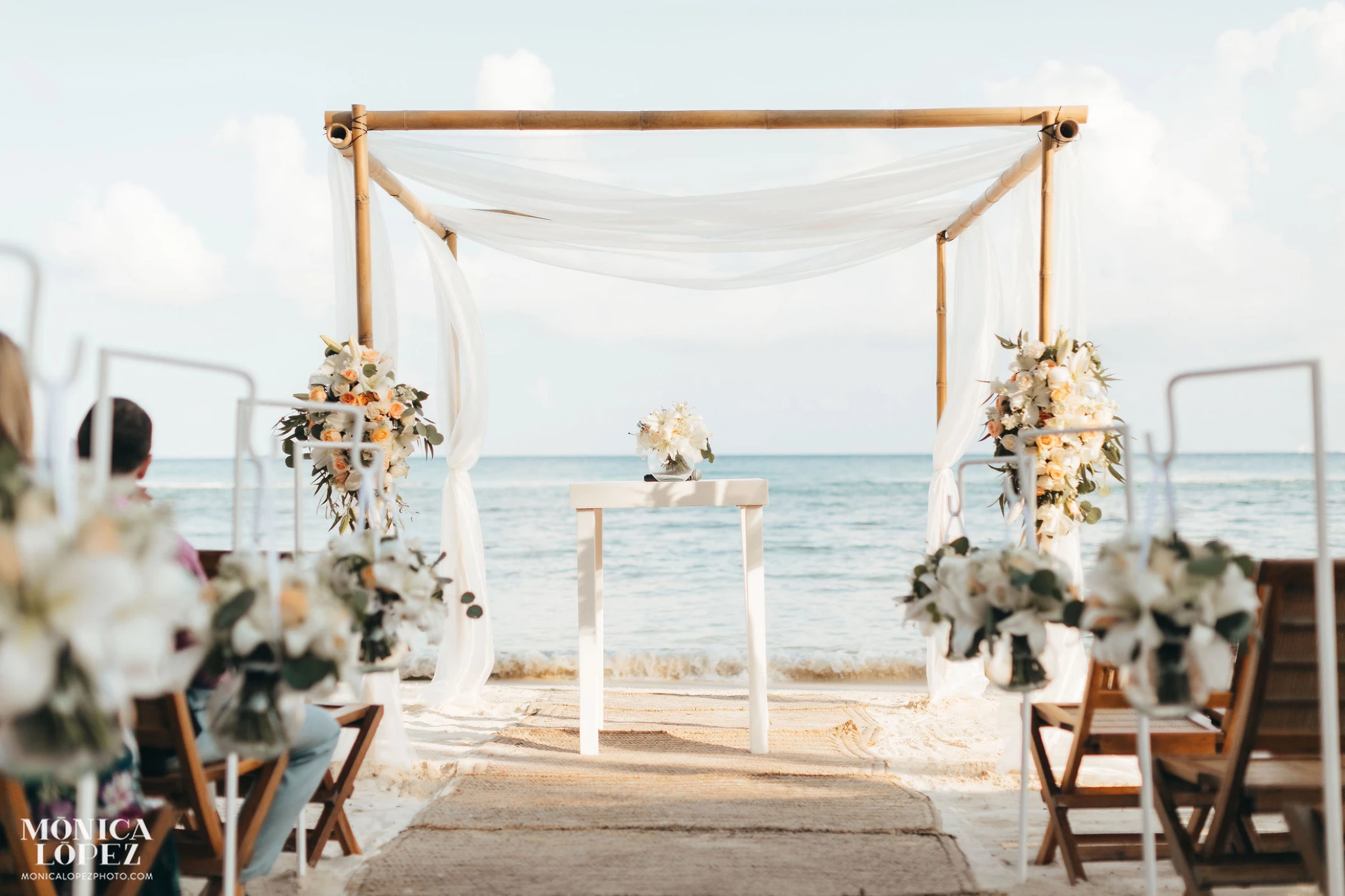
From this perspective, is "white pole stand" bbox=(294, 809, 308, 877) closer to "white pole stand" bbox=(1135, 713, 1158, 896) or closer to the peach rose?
the peach rose

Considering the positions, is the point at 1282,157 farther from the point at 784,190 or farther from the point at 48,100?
the point at 48,100

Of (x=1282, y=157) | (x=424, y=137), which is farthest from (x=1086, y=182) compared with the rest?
(x=424, y=137)

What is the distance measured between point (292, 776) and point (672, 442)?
2.28m

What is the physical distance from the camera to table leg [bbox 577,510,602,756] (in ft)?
13.0

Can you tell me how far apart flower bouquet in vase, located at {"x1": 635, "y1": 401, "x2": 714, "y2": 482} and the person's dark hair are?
2.29m

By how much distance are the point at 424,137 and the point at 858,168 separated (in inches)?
74.9

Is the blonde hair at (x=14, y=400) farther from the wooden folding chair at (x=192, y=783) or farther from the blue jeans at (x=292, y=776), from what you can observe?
the blue jeans at (x=292, y=776)

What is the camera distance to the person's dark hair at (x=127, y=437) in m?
2.18

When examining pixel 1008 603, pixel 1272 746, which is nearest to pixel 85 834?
pixel 1008 603

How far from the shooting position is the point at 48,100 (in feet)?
41.1

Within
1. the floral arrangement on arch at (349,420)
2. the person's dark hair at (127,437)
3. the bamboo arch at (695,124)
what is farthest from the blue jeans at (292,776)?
the bamboo arch at (695,124)

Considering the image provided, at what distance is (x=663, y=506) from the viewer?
393cm

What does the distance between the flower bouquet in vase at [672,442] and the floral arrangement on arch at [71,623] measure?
10.5ft

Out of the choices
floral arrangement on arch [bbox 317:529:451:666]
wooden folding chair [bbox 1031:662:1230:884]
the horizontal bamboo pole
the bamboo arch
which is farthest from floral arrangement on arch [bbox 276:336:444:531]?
wooden folding chair [bbox 1031:662:1230:884]
